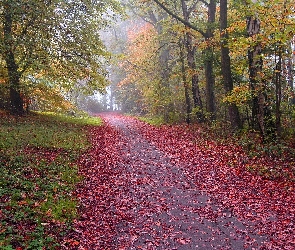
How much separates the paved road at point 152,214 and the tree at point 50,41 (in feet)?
17.9

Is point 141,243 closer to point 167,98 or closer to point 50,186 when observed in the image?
point 50,186

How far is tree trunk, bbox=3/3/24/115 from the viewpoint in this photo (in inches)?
494

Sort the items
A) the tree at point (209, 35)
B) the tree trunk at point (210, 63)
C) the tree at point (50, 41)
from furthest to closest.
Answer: the tree trunk at point (210, 63)
the tree at point (209, 35)
the tree at point (50, 41)

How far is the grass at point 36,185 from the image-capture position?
6.41 metres

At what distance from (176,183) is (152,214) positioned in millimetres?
2307

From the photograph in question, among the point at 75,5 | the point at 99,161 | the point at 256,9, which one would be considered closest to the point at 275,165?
the point at 256,9

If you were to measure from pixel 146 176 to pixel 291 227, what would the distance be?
5073mm

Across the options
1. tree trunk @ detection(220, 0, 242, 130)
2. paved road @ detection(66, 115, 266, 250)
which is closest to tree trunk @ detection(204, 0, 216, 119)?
tree trunk @ detection(220, 0, 242, 130)

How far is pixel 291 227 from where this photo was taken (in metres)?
7.32

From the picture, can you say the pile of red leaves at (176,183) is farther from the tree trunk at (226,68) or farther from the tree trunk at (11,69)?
the tree trunk at (11,69)

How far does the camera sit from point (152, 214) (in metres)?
8.23

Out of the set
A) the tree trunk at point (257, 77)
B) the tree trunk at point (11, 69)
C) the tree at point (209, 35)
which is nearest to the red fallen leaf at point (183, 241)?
the tree trunk at point (257, 77)

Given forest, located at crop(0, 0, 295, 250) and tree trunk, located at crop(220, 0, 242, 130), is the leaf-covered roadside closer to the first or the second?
forest, located at crop(0, 0, 295, 250)

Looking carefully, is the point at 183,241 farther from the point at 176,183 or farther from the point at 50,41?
the point at 50,41
